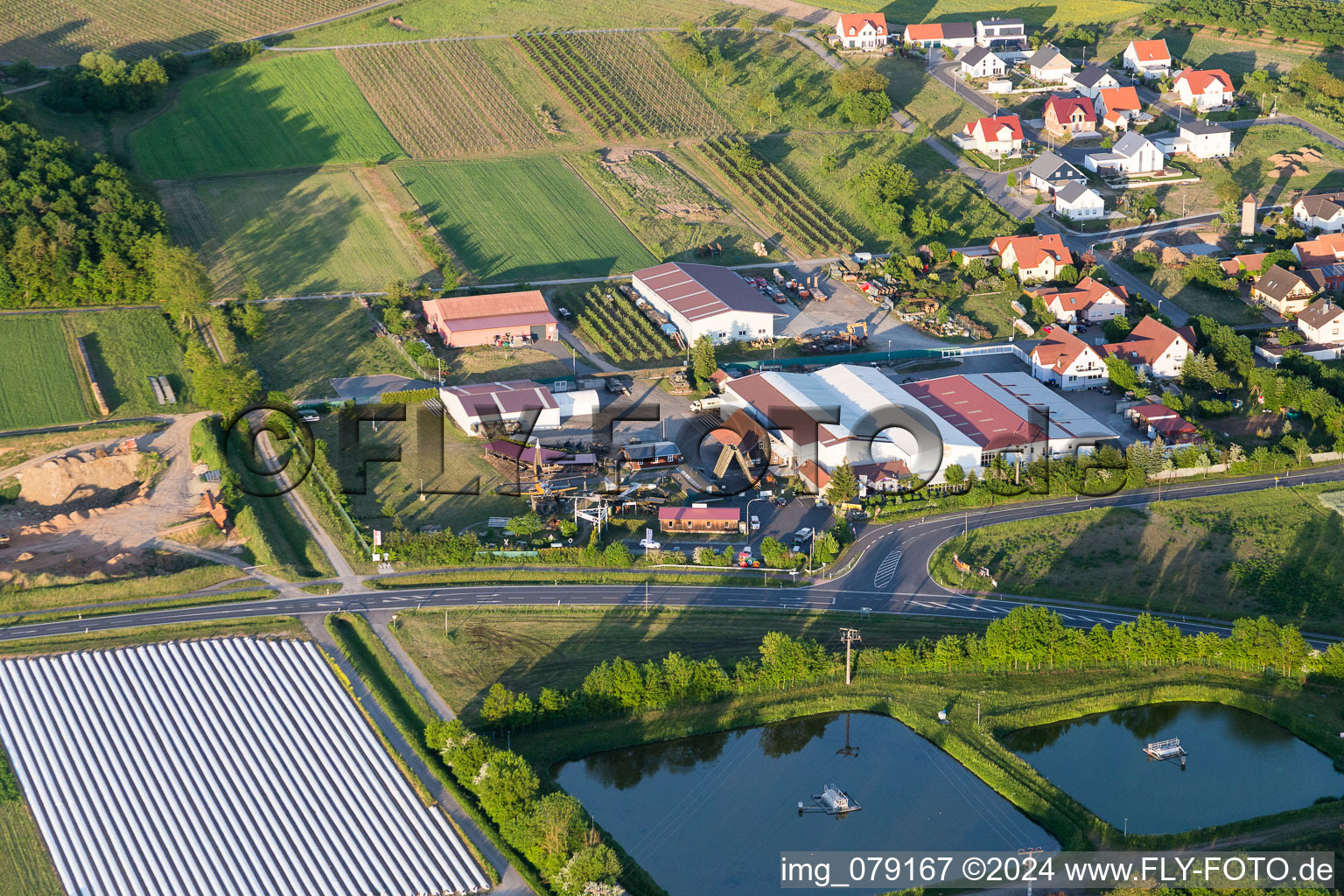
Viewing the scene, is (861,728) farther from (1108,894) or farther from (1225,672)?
(1225,672)

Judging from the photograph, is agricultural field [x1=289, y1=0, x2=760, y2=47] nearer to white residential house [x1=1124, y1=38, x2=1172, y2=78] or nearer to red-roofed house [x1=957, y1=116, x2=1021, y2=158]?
red-roofed house [x1=957, y1=116, x2=1021, y2=158]

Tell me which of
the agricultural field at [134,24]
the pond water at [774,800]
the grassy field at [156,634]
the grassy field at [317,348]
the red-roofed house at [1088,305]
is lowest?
the pond water at [774,800]

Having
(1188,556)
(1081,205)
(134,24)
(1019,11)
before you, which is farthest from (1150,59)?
(134,24)

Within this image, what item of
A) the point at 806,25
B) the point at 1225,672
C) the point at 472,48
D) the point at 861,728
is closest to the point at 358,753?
the point at 861,728

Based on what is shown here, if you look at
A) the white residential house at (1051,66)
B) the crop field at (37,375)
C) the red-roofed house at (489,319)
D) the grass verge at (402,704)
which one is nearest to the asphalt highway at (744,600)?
the grass verge at (402,704)

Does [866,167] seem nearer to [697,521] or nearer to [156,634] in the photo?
[697,521]

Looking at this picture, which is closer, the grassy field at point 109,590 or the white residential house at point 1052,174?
the grassy field at point 109,590

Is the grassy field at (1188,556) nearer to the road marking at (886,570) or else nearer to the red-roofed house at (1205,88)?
the road marking at (886,570)
